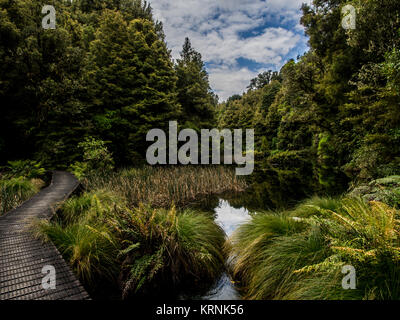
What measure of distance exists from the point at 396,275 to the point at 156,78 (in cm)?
1639

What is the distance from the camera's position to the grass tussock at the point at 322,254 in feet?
6.53

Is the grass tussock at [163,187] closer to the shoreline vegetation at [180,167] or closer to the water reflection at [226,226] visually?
the shoreline vegetation at [180,167]

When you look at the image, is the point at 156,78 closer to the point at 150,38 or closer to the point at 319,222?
the point at 150,38

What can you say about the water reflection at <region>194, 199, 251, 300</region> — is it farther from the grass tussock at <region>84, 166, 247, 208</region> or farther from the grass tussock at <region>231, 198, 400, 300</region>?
the grass tussock at <region>84, 166, 247, 208</region>

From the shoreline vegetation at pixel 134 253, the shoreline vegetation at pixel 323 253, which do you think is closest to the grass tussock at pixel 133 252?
the shoreline vegetation at pixel 134 253

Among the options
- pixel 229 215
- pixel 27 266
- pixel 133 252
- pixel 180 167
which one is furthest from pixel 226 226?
pixel 180 167

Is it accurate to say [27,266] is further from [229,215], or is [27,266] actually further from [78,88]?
[78,88]

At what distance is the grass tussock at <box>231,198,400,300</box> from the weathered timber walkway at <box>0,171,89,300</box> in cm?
230

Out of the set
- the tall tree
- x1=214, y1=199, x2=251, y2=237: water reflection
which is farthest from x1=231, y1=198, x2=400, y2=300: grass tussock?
the tall tree

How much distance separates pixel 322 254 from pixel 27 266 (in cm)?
367

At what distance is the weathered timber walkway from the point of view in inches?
87.1
